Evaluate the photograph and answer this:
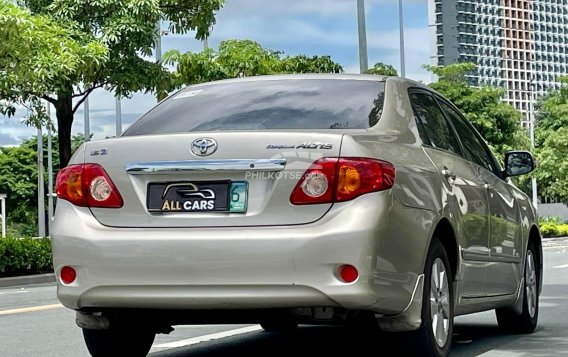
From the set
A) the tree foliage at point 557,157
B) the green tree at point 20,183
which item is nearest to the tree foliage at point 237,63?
the tree foliage at point 557,157

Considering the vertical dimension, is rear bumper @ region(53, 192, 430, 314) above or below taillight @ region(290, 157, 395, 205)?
below

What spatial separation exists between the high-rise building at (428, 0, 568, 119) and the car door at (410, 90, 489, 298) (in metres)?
178

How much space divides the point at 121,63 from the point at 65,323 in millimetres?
16772

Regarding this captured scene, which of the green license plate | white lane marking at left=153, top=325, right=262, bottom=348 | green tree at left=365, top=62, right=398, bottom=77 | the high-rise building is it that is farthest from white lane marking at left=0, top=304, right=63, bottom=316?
the high-rise building

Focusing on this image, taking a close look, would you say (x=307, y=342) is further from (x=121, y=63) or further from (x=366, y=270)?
(x=121, y=63)

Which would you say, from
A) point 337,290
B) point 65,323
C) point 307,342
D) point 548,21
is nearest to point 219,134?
point 337,290

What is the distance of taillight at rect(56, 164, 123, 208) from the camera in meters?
5.96

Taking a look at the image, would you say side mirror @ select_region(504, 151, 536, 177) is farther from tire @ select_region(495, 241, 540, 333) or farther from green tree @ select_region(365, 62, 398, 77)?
green tree @ select_region(365, 62, 398, 77)

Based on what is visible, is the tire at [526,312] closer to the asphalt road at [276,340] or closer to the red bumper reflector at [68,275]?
the asphalt road at [276,340]

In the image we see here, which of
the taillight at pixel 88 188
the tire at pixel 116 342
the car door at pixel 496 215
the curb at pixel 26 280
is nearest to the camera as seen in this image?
the taillight at pixel 88 188

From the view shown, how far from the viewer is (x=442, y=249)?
6520mm

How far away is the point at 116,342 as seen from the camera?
21.7 feet

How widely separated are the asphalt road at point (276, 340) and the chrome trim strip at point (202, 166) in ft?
5.21

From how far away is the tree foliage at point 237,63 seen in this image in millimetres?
37625
